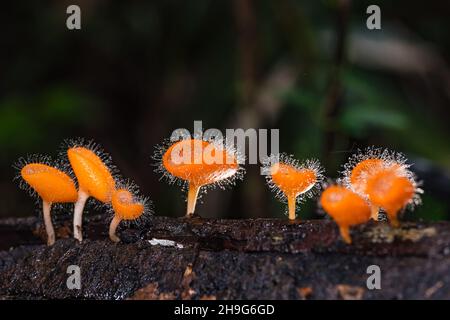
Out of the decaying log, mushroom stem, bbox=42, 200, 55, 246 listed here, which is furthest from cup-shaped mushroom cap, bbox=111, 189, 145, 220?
mushroom stem, bbox=42, 200, 55, 246

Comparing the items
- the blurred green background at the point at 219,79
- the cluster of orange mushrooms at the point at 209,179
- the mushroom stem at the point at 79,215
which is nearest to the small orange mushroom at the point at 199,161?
the cluster of orange mushrooms at the point at 209,179

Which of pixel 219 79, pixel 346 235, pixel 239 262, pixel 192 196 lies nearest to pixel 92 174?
pixel 192 196

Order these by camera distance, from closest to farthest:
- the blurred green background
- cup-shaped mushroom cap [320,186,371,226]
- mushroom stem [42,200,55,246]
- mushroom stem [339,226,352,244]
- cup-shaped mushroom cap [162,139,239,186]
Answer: cup-shaped mushroom cap [320,186,371,226]
mushroom stem [339,226,352,244]
cup-shaped mushroom cap [162,139,239,186]
mushroom stem [42,200,55,246]
the blurred green background

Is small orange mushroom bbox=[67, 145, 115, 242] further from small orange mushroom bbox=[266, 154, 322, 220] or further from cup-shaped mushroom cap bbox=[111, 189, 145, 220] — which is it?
small orange mushroom bbox=[266, 154, 322, 220]

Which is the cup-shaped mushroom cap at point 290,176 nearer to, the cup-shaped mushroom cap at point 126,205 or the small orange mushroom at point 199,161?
the small orange mushroom at point 199,161

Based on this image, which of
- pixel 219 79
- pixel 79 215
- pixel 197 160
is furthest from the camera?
pixel 219 79

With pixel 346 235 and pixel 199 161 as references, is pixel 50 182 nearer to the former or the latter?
pixel 199 161
